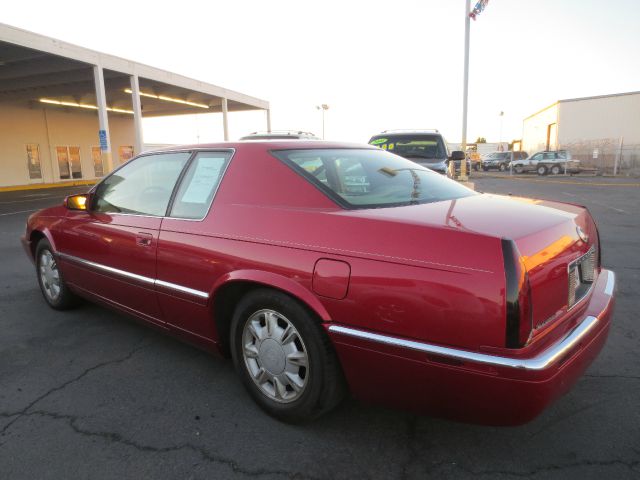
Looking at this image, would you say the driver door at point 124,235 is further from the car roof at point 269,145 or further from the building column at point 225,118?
the building column at point 225,118

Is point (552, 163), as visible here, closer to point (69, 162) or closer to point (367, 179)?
point (69, 162)

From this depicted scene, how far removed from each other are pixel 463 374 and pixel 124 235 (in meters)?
2.42

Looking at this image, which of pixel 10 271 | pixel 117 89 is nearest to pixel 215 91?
pixel 117 89

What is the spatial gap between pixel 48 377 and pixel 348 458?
2122 millimetres

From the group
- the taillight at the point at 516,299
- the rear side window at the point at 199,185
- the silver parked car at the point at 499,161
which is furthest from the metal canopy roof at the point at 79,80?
the silver parked car at the point at 499,161

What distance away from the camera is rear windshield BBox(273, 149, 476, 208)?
96.5 inches

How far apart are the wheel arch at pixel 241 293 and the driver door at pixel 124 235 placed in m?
0.58

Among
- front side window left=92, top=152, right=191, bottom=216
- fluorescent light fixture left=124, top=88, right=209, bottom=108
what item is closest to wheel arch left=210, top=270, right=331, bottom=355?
front side window left=92, top=152, right=191, bottom=216

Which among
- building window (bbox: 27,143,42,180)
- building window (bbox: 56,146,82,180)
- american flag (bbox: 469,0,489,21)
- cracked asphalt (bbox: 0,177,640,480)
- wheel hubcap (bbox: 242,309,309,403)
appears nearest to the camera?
cracked asphalt (bbox: 0,177,640,480)

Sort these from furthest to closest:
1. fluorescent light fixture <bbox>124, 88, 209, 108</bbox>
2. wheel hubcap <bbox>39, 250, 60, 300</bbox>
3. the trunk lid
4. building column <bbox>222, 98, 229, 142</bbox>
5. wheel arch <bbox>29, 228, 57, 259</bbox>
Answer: building column <bbox>222, 98, 229, 142</bbox> → fluorescent light fixture <bbox>124, 88, 209, 108</bbox> → wheel hubcap <bbox>39, 250, 60, 300</bbox> → wheel arch <bbox>29, 228, 57, 259</bbox> → the trunk lid

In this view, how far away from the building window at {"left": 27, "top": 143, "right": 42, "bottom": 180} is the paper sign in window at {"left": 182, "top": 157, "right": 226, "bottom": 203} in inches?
967

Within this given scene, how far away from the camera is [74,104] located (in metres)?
23.6

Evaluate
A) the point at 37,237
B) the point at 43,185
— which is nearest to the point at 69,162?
the point at 43,185

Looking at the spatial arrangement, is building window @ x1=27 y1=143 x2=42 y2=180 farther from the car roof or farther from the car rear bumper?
the car rear bumper
